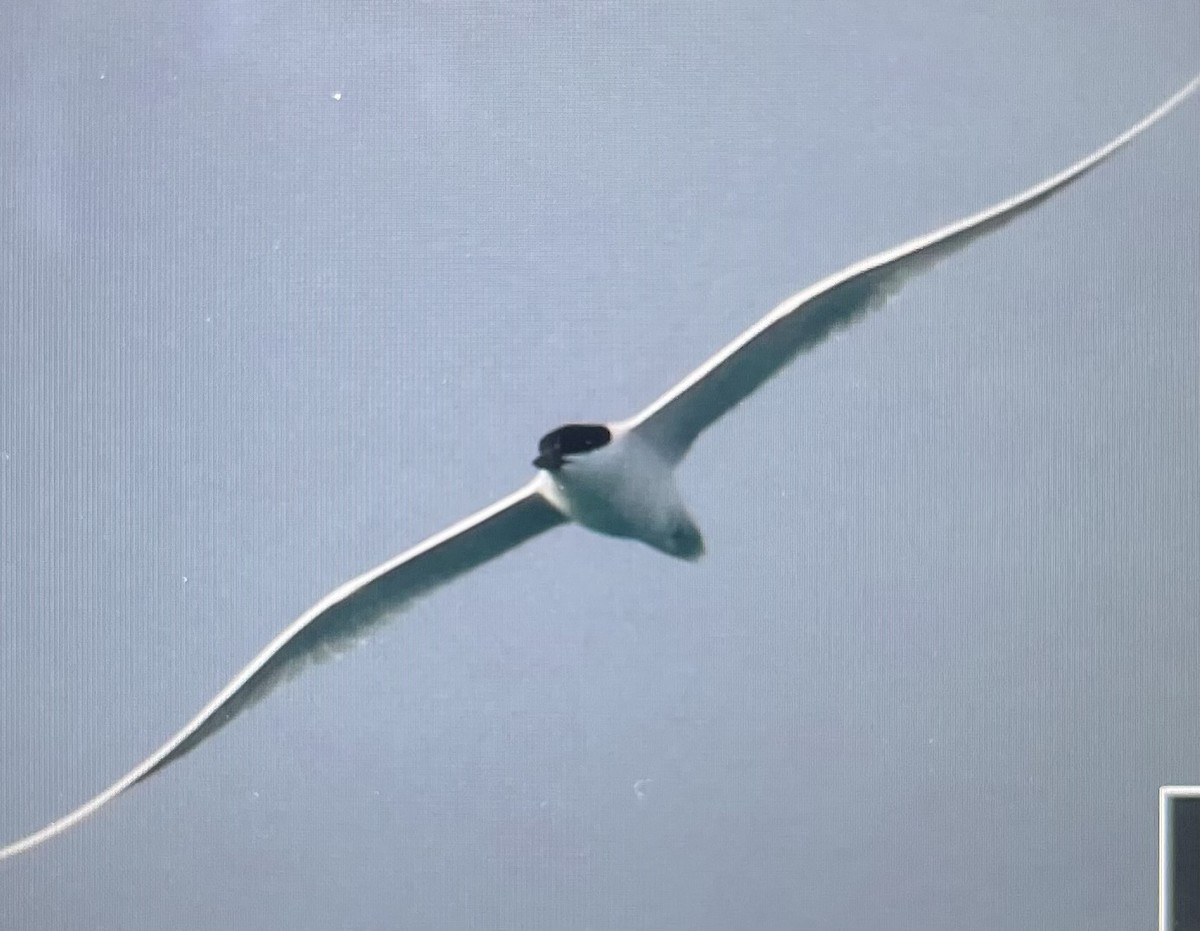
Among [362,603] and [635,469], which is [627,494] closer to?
[635,469]

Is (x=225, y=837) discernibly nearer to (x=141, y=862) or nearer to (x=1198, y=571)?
(x=141, y=862)

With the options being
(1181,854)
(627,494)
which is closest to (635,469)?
(627,494)

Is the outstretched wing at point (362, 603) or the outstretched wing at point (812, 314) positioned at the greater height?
the outstretched wing at point (362, 603)

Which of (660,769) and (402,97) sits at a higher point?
(402,97)

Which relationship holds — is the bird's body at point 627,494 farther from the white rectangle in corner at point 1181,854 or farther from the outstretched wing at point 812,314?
the white rectangle in corner at point 1181,854

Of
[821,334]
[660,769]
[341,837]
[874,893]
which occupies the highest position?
[821,334]

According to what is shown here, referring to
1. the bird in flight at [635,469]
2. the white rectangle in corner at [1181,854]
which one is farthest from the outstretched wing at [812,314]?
the white rectangle in corner at [1181,854]

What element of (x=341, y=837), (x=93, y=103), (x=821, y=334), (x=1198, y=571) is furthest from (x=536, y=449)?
(x=1198, y=571)
